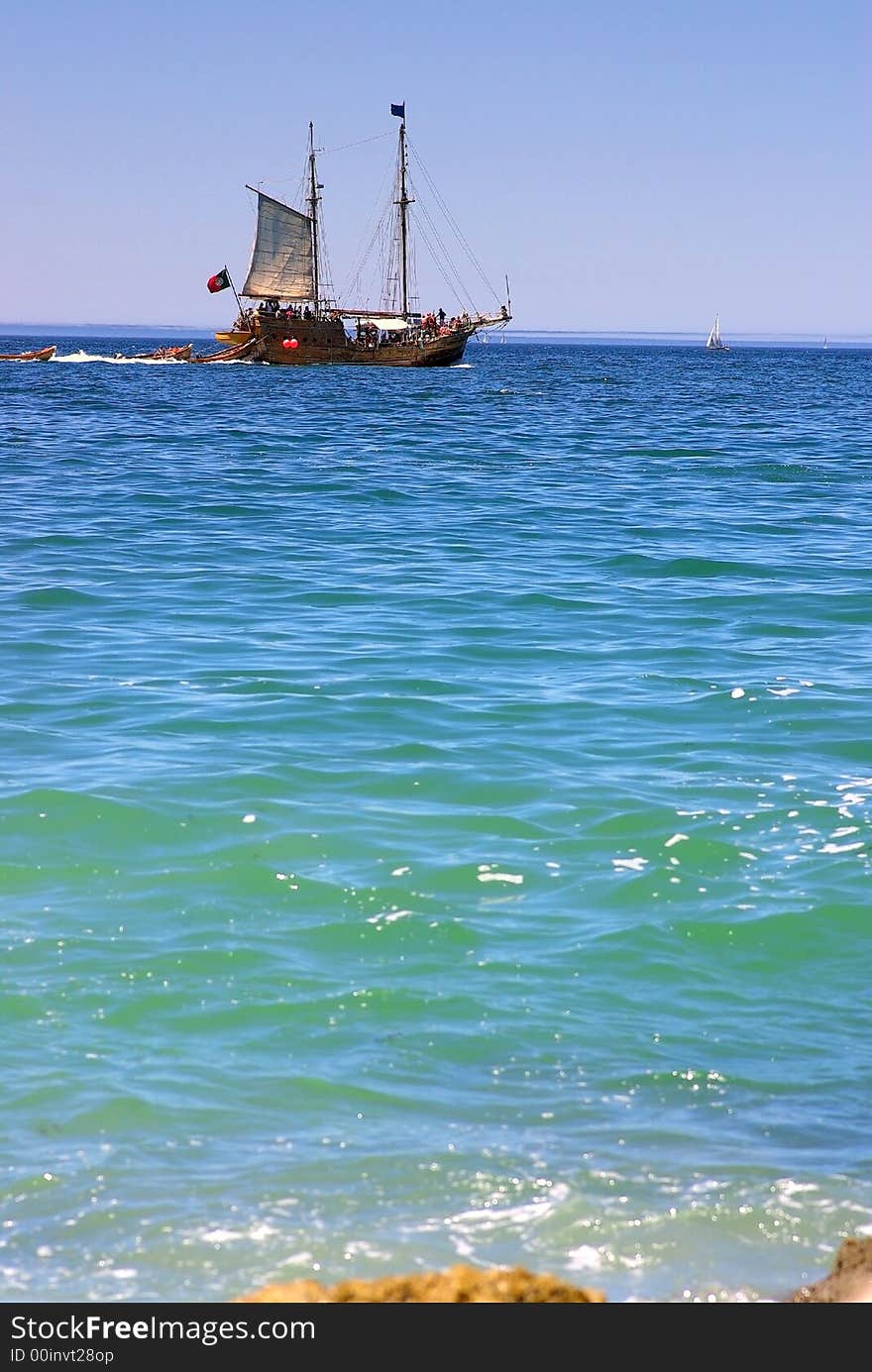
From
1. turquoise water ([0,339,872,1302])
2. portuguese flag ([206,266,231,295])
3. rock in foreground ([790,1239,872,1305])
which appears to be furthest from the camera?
portuguese flag ([206,266,231,295])

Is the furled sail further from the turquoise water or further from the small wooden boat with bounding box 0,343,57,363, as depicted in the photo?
the turquoise water

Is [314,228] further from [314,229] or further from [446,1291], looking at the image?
[446,1291]

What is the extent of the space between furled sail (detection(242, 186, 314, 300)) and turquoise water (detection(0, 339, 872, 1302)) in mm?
74935

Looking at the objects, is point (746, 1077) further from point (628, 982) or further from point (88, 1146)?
point (88, 1146)

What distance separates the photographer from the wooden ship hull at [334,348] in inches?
3255

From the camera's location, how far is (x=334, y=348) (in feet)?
277

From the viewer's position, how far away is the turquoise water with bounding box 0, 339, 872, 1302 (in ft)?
13.7

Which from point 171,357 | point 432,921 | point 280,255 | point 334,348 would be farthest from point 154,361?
point 432,921

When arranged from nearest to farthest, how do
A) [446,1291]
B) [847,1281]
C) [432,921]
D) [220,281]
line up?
[446,1291] → [847,1281] → [432,921] → [220,281]

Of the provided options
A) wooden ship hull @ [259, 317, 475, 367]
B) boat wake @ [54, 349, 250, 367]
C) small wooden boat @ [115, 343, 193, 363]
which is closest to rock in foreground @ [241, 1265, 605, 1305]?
boat wake @ [54, 349, 250, 367]

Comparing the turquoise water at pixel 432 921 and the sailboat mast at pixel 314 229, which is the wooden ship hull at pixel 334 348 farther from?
the turquoise water at pixel 432 921

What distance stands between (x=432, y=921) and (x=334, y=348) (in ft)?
266

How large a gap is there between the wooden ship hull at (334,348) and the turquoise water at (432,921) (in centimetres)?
6994

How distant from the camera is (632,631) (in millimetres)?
11945
